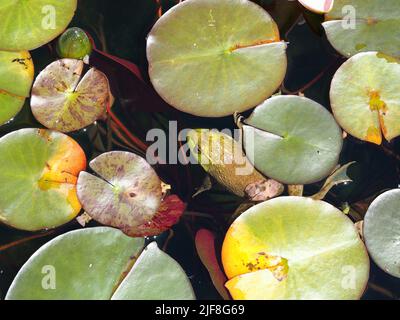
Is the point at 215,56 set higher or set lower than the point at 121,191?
higher

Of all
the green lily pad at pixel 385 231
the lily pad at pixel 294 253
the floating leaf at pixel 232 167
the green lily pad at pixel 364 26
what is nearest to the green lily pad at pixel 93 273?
the lily pad at pixel 294 253

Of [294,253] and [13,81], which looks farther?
[13,81]

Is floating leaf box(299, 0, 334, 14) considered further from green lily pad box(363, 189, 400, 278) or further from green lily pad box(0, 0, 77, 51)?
green lily pad box(0, 0, 77, 51)

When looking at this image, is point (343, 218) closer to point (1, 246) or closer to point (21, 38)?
point (1, 246)

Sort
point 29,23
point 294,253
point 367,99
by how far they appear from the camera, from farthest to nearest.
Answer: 1. point 29,23
2. point 367,99
3. point 294,253

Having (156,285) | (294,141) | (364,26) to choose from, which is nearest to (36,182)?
(156,285)

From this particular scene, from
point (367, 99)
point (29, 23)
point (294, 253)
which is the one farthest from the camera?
point (29, 23)

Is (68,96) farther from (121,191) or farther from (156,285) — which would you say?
(156,285)
